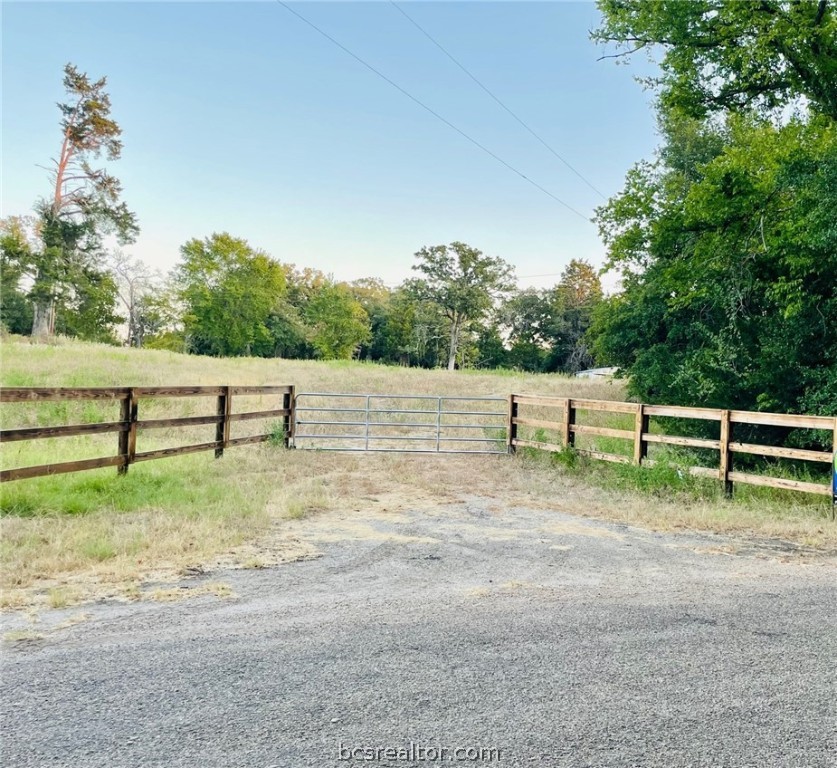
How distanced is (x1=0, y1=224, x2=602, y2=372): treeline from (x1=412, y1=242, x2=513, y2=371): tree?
95mm

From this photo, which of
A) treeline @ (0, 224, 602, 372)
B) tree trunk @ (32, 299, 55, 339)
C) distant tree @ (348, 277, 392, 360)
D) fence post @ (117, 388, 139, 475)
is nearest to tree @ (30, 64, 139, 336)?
tree trunk @ (32, 299, 55, 339)

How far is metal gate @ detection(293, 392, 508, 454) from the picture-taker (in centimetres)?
1180

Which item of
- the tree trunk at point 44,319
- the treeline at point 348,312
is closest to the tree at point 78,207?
the tree trunk at point 44,319

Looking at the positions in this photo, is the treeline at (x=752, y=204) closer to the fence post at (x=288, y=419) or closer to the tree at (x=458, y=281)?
the fence post at (x=288, y=419)

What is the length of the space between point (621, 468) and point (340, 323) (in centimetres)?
4995

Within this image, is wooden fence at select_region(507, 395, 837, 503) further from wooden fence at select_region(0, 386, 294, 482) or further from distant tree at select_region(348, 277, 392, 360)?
distant tree at select_region(348, 277, 392, 360)

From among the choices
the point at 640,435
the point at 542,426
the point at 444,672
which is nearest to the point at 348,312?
the point at 542,426

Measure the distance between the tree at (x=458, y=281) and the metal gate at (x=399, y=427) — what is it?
34209 mm

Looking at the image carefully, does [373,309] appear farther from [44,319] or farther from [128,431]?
[128,431]

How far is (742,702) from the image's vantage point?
261 cm

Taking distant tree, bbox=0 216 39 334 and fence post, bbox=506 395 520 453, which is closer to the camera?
fence post, bbox=506 395 520 453

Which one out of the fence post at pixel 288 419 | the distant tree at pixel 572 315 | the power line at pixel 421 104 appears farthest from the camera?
the distant tree at pixel 572 315

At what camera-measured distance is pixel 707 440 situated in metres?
8.38

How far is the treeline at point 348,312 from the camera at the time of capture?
52.5 metres
